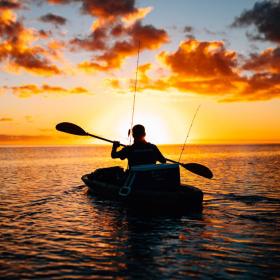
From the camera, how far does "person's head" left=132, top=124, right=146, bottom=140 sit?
14.4 m

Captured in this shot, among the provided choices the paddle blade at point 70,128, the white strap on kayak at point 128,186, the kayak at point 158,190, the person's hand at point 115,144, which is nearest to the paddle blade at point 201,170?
the kayak at point 158,190

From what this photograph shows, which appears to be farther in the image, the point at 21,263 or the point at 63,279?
the point at 21,263

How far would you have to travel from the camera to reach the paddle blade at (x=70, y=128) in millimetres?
17389

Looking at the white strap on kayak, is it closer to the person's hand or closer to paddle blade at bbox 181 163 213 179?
the person's hand

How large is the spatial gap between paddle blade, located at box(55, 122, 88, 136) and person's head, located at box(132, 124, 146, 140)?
3.82 m

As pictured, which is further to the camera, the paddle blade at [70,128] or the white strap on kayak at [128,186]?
the paddle blade at [70,128]

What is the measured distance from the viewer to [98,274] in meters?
8.04

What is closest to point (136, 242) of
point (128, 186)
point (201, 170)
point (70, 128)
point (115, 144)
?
point (128, 186)

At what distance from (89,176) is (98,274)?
43.4 ft

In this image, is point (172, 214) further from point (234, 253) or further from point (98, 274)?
point (98, 274)

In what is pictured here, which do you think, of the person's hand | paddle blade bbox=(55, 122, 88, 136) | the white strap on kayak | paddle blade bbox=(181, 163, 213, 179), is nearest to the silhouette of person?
the person's hand

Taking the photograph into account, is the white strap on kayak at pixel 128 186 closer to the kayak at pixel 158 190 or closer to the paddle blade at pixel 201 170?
the kayak at pixel 158 190

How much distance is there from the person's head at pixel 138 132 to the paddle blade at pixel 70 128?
12.5 feet

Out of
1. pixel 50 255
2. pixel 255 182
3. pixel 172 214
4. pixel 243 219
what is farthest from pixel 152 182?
pixel 255 182
